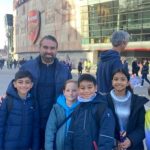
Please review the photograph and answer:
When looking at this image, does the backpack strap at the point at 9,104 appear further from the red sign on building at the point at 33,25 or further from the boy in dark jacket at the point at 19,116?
the red sign on building at the point at 33,25

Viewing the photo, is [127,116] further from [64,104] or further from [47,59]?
[47,59]

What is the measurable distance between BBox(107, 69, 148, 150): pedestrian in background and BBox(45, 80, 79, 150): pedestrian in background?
0.36m

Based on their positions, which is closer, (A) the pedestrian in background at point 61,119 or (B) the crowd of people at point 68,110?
(B) the crowd of people at point 68,110

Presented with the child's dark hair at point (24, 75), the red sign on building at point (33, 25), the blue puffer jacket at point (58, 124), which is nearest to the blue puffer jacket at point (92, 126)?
the blue puffer jacket at point (58, 124)

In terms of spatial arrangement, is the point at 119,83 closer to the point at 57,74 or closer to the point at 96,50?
the point at 57,74

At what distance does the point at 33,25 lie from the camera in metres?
70.2

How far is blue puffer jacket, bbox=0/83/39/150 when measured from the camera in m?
4.02

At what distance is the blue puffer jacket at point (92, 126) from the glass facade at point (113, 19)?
39.6m

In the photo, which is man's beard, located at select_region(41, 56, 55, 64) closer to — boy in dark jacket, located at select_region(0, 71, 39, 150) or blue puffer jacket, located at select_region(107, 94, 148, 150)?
boy in dark jacket, located at select_region(0, 71, 39, 150)

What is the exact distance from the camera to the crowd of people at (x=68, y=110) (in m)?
3.62

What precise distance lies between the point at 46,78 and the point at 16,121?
55 centimetres

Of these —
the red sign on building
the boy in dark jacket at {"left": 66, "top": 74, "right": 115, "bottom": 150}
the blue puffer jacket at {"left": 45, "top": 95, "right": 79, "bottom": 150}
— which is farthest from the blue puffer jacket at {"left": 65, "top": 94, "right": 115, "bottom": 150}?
the red sign on building

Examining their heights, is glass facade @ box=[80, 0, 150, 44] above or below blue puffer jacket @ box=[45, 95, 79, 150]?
above

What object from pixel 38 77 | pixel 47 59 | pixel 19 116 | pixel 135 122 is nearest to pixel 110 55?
pixel 47 59
